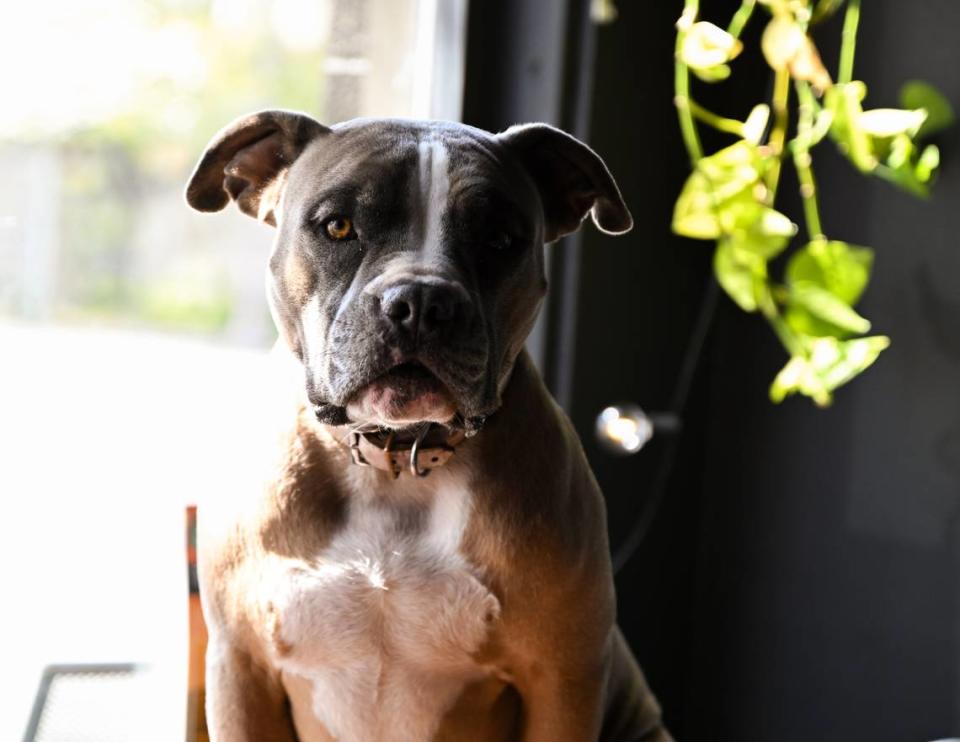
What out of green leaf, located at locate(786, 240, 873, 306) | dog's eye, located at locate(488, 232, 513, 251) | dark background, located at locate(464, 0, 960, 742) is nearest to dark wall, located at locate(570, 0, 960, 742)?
dark background, located at locate(464, 0, 960, 742)

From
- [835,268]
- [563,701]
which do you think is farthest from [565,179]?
[835,268]

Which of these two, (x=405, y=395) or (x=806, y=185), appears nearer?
(x=405, y=395)

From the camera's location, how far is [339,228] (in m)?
1.12

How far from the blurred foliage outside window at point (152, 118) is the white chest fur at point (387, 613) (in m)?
0.82

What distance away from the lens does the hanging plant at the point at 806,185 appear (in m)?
1.63

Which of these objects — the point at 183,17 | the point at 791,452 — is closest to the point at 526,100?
the point at 183,17

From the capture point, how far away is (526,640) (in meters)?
1.15

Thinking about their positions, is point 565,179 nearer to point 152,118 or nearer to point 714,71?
point 714,71

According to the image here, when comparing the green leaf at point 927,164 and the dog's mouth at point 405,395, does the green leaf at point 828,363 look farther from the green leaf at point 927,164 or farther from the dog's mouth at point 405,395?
the dog's mouth at point 405,395

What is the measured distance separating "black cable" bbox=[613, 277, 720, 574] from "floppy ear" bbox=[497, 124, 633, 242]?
0.91 meters

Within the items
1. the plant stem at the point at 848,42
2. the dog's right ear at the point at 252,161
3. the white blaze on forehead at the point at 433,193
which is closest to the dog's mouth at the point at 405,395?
the white blaze on forehead at the point at 433,193

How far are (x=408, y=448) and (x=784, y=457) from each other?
3.37 ft

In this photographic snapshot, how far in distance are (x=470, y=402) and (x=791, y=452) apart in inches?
42.1

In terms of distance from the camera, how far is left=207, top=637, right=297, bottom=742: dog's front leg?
1.17 meters
